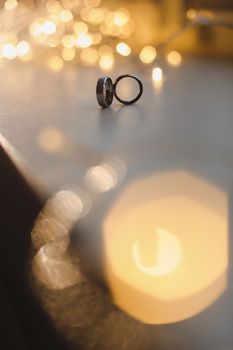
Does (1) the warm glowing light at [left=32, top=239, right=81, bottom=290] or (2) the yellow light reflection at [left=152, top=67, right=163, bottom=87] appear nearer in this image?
(1) the warm glowing light at [left=32, top=239, right=81, bottom=290]

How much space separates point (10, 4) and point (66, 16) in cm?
28

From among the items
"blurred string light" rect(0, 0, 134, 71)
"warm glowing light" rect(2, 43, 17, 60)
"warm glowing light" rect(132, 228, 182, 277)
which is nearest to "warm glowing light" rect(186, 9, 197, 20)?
"blurred string light" rect(0, 0, 134, 71)

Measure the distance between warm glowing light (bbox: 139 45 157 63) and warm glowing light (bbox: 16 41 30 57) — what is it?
491 mm

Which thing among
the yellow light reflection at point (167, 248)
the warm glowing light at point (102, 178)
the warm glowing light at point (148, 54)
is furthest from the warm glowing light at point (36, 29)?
the yellow light reflection at point (167, 248)

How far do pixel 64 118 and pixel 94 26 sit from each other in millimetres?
1155

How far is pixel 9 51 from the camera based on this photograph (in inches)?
85.3

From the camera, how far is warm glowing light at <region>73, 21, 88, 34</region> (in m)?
2.31

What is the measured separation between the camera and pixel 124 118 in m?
1.31

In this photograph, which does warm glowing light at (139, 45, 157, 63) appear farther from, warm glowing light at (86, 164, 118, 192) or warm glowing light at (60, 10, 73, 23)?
warm glowing light at (86, 164, 118, 192)

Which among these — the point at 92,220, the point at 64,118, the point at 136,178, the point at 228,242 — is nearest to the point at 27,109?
the point at 64,118

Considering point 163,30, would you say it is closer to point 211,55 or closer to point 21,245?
point 211,55

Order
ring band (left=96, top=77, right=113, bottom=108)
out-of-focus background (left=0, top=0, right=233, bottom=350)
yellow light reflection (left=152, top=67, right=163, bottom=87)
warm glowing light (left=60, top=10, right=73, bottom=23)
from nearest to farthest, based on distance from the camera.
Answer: out-of-focus background (left=0, top=0, right=233, bottom=350)
ring band (left=96, top=77, right=113, bottom=108)
yellow light reflection (left=152, top=67, right=163, bottom=87)
warm glowing light (left=60, top=10, right=73, bottom=23)

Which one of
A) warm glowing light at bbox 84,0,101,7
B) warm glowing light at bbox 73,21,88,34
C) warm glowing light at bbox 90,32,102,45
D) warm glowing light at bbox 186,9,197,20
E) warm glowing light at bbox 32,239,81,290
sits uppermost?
warm glowing light at bbox 32,239,81,290

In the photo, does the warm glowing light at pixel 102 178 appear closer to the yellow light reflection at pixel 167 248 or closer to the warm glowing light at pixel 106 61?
the yellow light reflection at pixel 167 248
